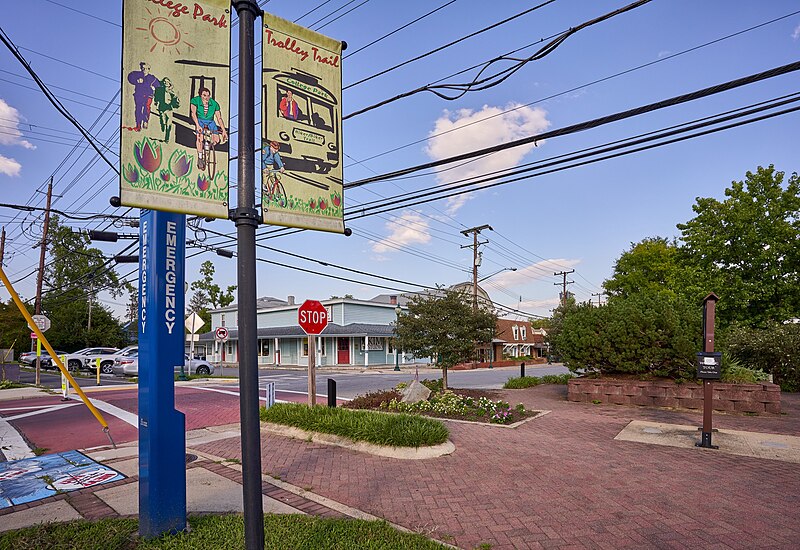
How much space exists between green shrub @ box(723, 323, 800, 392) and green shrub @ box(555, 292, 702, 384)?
5471 millimetres

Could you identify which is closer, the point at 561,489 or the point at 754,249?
the point at 561,489

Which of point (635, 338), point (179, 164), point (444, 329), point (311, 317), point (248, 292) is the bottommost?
point (635, 338)

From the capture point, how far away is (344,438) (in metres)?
8.25

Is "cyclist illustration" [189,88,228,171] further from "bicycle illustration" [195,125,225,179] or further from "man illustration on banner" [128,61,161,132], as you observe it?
"man illustration on banner" [128,61,161,132]

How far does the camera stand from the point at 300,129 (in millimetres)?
3049

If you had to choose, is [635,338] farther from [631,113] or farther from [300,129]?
[300,129]

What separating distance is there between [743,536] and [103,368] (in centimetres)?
3393

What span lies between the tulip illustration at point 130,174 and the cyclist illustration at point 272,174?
66 cm

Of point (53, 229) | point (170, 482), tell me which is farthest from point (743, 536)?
point (53, 229)

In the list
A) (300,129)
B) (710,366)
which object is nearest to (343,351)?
(710,366)

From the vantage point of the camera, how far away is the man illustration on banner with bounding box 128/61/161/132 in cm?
266

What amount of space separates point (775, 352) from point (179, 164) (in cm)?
2081

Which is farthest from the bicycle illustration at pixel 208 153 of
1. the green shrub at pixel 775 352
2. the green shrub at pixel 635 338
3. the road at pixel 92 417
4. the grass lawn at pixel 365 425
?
the green shrub at pixel 775 352

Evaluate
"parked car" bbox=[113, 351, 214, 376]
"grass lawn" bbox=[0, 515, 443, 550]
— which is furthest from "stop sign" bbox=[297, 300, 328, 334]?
"parked car" bbox=[113, 351, 214, 376]
